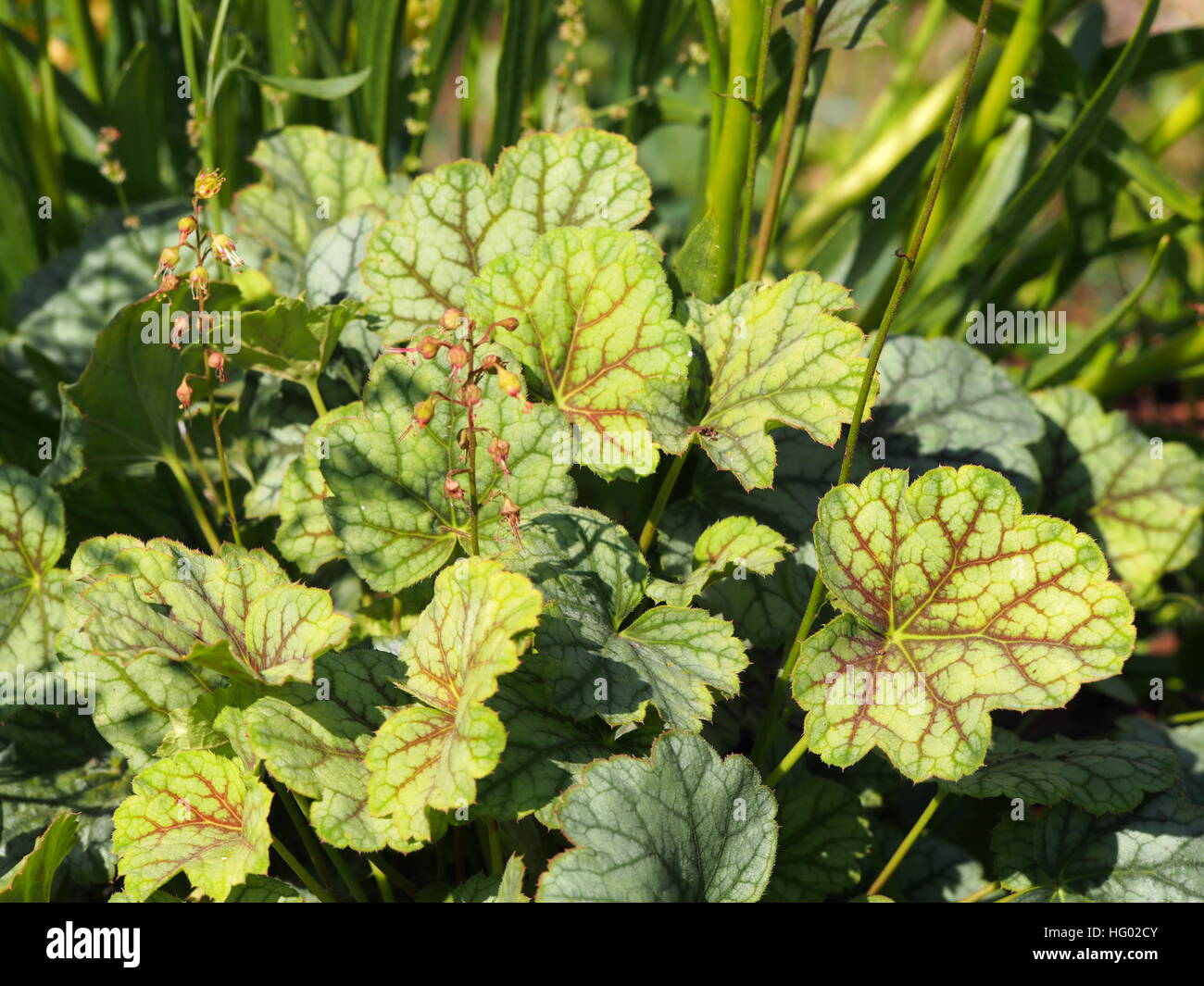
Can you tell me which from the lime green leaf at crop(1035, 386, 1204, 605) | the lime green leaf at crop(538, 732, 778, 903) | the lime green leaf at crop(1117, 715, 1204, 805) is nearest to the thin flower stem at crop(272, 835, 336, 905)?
the lime green leaf at crop(538, 732, 778, 903)

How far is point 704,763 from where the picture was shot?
125 cm

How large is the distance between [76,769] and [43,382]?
67cm

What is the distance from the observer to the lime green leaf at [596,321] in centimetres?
Result: 146

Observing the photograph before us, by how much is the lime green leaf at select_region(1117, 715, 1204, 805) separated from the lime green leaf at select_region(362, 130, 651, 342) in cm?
113

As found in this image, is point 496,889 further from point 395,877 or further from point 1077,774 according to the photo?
point 1077,774

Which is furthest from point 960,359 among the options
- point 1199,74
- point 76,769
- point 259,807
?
point 1199,74

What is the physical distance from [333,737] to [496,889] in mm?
263

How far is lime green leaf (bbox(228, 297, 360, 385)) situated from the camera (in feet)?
4.81

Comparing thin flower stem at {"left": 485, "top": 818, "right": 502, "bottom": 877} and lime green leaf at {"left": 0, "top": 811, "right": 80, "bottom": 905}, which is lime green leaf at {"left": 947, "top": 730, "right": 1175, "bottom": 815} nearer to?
thin flower stem at {"left": 485, "top": 818, "right": 502, "bottom": 877}

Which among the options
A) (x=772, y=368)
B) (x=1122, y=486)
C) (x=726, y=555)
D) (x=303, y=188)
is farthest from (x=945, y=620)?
(x=303, y=188)

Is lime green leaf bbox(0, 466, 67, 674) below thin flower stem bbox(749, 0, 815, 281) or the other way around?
below

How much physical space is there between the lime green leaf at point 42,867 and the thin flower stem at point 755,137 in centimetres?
119

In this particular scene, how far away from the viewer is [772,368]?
57.5 inches

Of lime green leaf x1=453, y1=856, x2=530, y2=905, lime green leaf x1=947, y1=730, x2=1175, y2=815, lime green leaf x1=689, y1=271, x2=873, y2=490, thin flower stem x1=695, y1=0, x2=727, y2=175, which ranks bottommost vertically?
lime green leaf x1=453, y1=856, x2=530, y2=905
